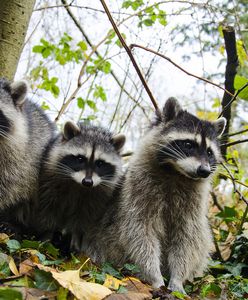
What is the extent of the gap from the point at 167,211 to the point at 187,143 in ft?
2.08

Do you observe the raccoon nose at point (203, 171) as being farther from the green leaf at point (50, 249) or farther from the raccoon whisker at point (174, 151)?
the green leaf at point (50, 249)

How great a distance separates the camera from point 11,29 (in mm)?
4945

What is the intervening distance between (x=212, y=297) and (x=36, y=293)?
Result: 1.75m

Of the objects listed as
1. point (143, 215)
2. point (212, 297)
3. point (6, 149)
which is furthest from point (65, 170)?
point (212, 297)

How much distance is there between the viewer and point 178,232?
4273 millimetres

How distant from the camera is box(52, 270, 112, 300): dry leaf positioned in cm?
276

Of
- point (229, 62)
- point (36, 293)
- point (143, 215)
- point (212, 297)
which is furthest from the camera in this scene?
point (229, 62)

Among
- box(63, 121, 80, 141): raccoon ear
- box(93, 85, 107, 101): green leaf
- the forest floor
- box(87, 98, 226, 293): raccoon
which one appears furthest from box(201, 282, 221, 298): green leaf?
box(93, 85, 107, 101): green leaf

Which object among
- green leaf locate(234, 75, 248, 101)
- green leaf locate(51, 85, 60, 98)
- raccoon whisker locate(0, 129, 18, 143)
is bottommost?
raccoon whisker locate(0, 129, 18, 143)

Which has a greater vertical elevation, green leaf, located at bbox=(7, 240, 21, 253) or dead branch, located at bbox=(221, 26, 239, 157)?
dead branch, located at bbox=(221, 26, 239, 157)

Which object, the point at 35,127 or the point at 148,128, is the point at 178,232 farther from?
the point at 35,127

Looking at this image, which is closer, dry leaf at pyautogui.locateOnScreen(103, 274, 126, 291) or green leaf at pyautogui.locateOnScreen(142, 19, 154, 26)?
dry leaf at pyautogui.locateOnScreen(103, 274, 126, 291)

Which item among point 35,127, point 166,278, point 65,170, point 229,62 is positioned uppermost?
point 229,62

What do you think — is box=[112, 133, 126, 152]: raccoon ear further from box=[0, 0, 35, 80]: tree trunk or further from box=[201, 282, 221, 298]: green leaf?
box=[201, 282, 221, 298]: green leaf
